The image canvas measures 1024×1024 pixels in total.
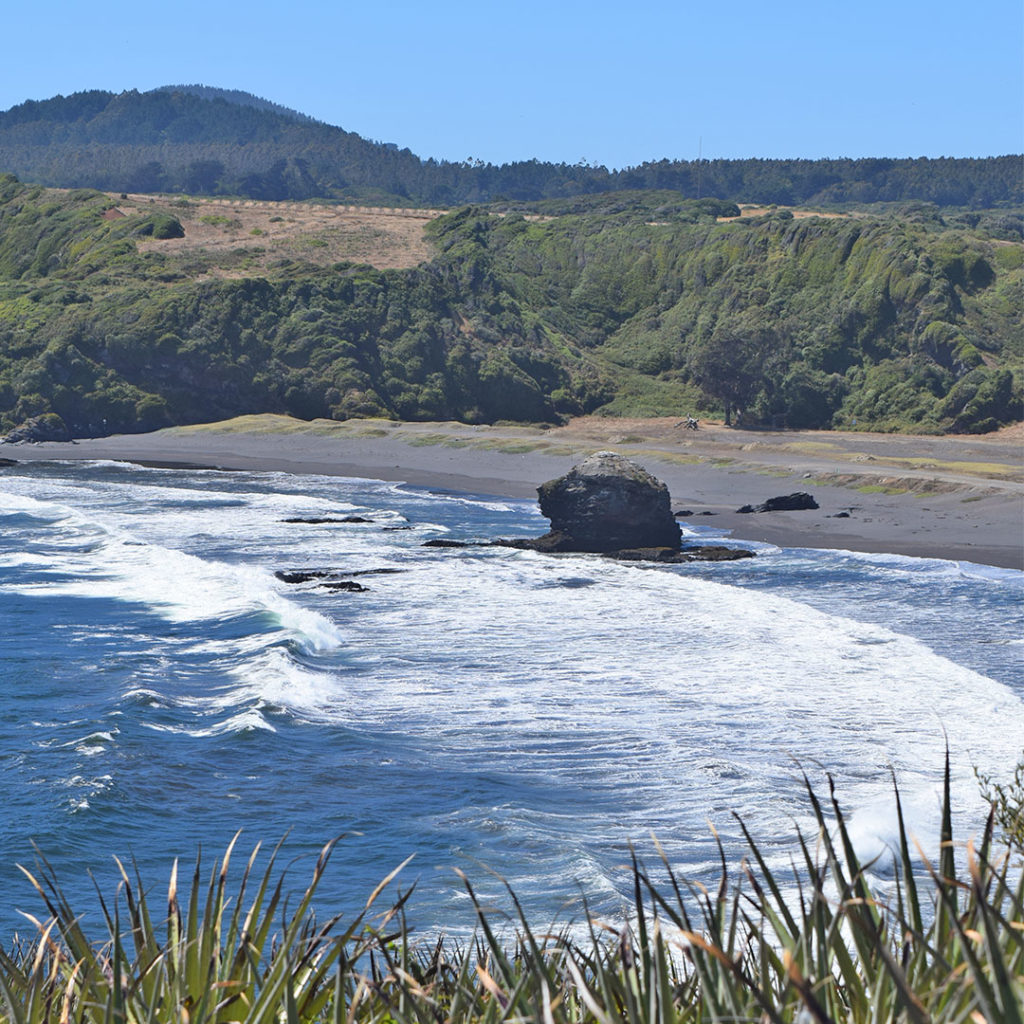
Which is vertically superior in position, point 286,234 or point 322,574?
point 286,234

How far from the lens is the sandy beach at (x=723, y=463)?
35.4 m

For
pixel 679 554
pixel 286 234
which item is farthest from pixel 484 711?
pixel 286 234

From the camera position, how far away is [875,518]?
122 ft

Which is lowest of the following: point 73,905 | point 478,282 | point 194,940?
point 73,905

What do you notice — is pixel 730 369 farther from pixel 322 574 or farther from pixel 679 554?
pixel 322 574

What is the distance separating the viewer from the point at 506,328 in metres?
85.6

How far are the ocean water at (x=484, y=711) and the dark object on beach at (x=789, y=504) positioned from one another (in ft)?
28.1

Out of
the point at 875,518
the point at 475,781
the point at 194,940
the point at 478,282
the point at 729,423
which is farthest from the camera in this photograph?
the point at 478,282

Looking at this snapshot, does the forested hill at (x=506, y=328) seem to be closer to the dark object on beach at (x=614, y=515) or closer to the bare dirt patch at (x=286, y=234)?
the bare dirt patch at (x=286, y=234)

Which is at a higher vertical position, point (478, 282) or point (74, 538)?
point (478, 282)

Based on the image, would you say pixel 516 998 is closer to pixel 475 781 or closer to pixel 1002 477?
pixel 475 781

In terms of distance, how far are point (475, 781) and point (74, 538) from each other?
79.0 feet

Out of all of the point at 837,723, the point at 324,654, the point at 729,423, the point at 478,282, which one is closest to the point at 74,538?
the point at 324,654

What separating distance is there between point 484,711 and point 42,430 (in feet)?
198
